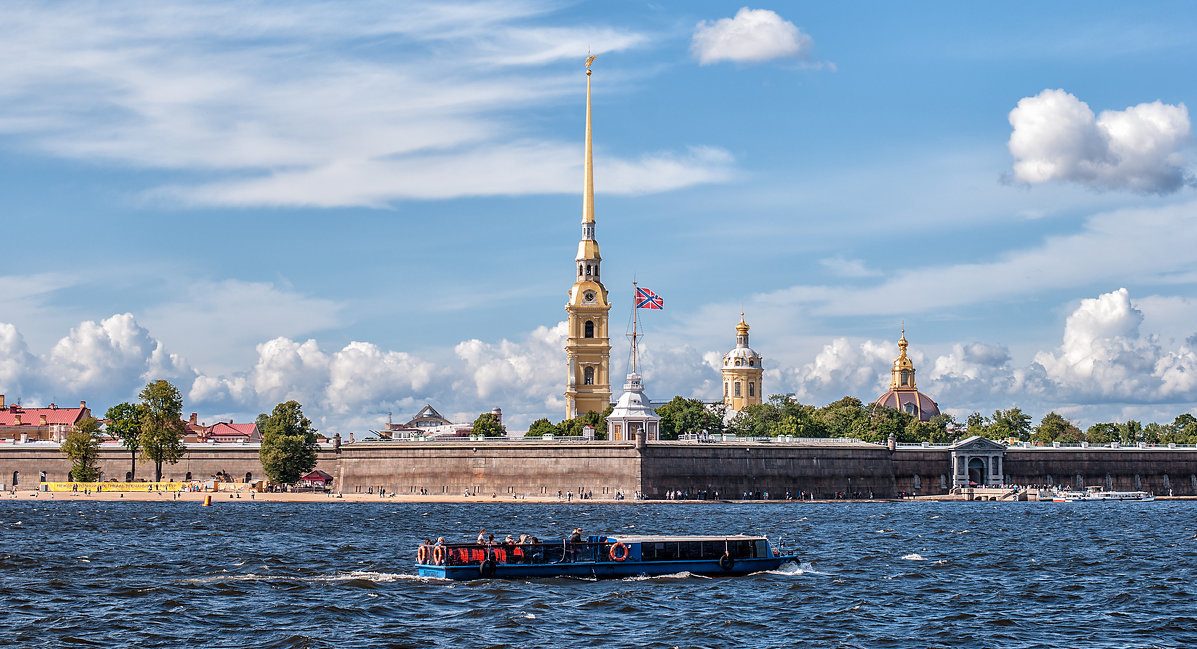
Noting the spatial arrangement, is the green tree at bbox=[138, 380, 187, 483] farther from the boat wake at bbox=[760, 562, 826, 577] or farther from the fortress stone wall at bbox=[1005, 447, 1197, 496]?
the boat wake at bbox=[760, 562, 826, 577]

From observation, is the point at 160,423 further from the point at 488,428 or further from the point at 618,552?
the point at 618,552

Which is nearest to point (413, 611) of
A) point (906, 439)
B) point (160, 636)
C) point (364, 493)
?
point (160, 636)

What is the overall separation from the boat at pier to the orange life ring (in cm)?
9556

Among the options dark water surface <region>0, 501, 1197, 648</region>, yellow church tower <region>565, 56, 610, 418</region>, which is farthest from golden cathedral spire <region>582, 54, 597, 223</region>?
dark water surface <region>0, 501, 1197, 648</region>

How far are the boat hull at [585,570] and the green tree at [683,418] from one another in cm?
11337

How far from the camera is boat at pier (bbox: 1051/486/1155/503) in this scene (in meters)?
149

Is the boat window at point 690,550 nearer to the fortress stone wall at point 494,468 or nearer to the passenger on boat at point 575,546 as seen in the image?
the passenger on boat at point 575,546

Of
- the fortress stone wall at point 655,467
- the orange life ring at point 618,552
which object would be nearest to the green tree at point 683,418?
the fortress stone wall at point 655,467

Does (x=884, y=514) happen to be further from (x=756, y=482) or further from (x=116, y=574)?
(x=116, y=574)

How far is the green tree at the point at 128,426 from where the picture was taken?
506 ft

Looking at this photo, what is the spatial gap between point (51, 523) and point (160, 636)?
183 feet

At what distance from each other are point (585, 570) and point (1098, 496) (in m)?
105

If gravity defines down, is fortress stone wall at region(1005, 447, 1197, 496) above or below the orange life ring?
above

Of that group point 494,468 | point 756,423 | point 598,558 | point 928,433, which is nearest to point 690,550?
point 598,558
